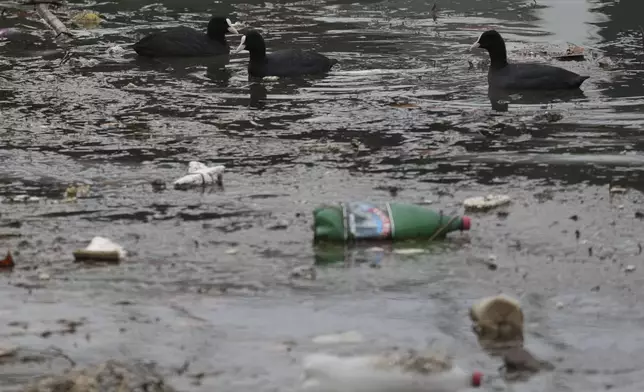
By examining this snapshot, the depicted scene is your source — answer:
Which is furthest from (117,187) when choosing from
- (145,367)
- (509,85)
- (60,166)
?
(509,85)

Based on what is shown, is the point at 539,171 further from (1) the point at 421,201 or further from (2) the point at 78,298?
(2) the point at 78,298

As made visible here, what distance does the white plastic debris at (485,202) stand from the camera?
7059 mm

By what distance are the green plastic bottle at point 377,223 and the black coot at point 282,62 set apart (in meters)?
6.17

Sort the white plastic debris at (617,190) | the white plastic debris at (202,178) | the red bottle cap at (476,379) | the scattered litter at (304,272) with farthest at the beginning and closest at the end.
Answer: the white plastic debris at (202,178) → the white plastic debris at (617,190) → the scattered litter at (304,272) → the red bottle cap at (476,379)

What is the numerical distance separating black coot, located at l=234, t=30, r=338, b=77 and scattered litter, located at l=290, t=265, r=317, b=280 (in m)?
6.66

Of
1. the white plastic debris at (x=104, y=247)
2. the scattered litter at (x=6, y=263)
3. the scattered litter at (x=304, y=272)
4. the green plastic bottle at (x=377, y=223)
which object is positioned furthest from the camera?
the green plastic bottle at (x=377, y=223)

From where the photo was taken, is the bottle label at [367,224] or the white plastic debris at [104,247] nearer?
the white plastic debris at [104,247]

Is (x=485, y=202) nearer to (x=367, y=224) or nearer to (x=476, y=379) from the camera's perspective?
(x=367, y=224)

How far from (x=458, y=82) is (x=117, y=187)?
5138 millimetres

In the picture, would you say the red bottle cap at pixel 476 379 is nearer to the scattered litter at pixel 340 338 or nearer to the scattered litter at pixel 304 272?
the scattered litter at pixel 340 338

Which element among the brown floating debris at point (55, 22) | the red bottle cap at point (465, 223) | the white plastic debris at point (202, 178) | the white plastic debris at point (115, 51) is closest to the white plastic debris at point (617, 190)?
the red bottle cap at point (465, 223)

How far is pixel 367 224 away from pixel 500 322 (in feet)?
4.69

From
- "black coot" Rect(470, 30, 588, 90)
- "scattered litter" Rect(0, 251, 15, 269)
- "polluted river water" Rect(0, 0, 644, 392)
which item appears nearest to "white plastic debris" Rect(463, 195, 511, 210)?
"polluted river water" Rect(0, 0, 644, 392)

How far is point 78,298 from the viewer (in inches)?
224
